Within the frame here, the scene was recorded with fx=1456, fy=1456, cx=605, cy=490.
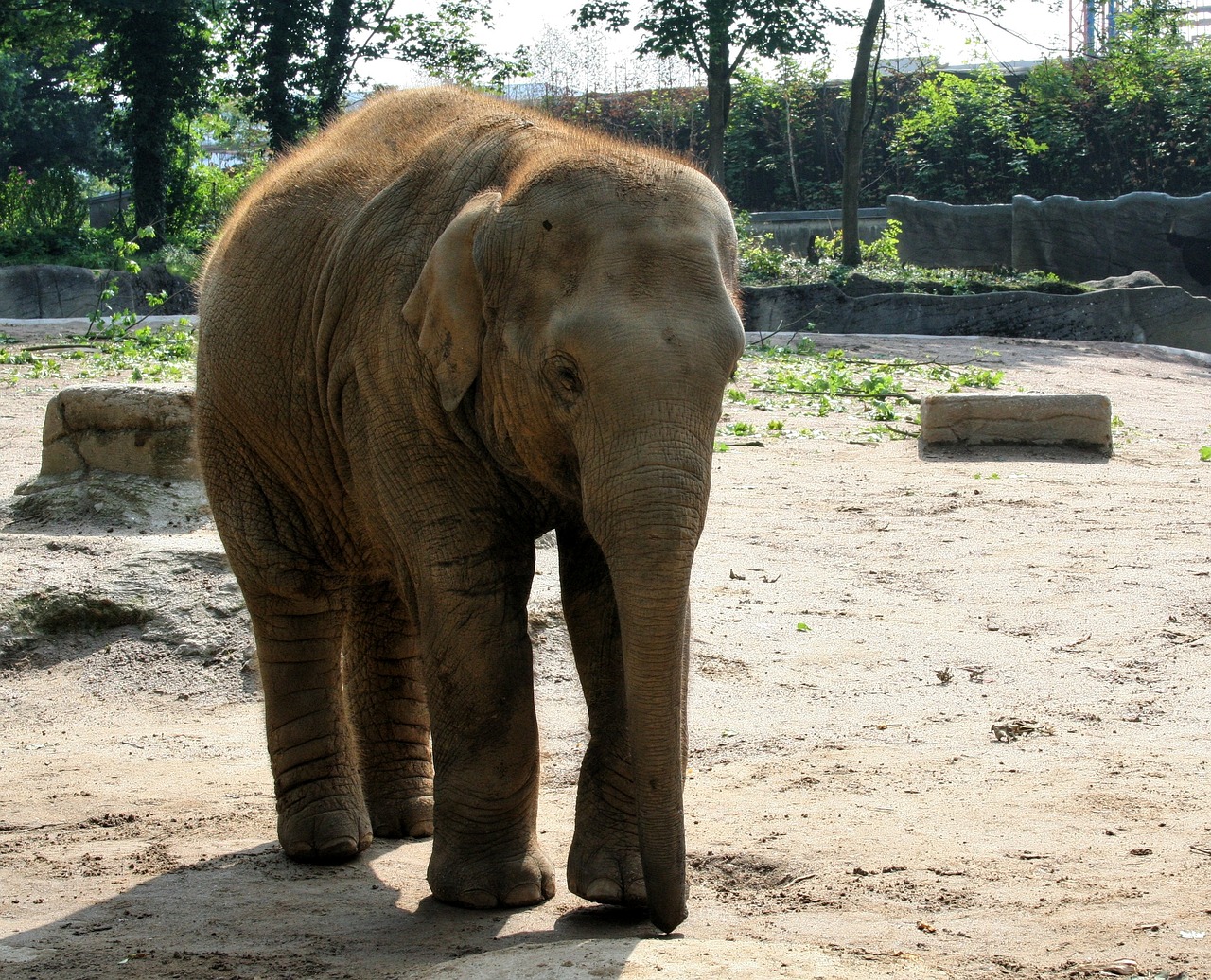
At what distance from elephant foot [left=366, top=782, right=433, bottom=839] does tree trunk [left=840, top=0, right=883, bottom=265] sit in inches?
741

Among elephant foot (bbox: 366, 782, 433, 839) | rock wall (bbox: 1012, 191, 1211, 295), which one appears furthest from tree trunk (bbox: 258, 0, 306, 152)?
elephant foot (bbox: 366, 782, 433, 839)

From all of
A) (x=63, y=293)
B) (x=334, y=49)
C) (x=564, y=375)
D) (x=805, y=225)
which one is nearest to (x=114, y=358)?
(x=63, y=293)

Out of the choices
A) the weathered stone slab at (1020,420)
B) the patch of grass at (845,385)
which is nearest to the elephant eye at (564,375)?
the weathered stone slab at (1020,420)

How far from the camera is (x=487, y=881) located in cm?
357

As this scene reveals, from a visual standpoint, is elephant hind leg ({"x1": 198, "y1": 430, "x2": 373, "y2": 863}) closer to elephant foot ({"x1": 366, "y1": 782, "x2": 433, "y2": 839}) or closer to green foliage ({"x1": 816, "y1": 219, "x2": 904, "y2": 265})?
elephant foot ({"x1": 366, "y1": 782, "x2": 433, "y2": 839})

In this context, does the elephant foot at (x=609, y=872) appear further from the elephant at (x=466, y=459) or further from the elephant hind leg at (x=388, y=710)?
the elephant hind leg at (x=388, y=710)

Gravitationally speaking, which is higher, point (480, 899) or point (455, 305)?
point (455, 305)

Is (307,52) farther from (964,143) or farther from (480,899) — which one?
(480,899)

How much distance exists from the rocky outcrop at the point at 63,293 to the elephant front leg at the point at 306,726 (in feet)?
59.1

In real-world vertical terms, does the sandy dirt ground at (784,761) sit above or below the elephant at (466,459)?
below

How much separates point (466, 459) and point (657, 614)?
858 mm

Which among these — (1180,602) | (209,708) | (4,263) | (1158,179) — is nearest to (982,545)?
(1180,602)

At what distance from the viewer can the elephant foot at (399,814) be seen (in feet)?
15.1

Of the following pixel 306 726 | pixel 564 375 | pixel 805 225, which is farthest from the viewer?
pixel 805 225
